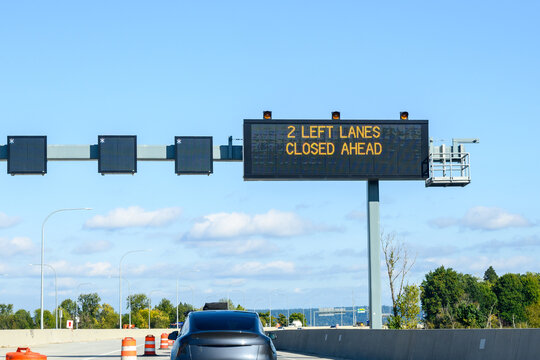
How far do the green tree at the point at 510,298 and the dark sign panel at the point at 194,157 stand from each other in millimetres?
158930

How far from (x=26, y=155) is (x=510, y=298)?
16706 centimetres

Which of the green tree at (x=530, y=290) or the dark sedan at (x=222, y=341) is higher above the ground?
the dark sedan at (x=222, y=341)

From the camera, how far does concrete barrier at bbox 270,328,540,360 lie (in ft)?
51.2

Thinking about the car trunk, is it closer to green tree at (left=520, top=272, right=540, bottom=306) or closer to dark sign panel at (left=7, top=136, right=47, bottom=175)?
dark sign panel at (left=7, top=136, right=47, bottom=175)

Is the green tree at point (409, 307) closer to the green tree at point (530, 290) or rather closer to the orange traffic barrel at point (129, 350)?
the orange traffic barrel at point (129, 350)

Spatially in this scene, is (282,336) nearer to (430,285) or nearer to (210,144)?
(210,144)

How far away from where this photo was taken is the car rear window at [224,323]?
15555 millimetres

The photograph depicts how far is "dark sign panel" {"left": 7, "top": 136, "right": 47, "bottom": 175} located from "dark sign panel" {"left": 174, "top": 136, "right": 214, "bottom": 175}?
527 cm

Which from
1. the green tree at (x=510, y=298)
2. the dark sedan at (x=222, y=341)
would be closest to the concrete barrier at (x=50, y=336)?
the dark sedan at (x=222, y=341)

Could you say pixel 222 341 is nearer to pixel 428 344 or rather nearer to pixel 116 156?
pixel 428 344

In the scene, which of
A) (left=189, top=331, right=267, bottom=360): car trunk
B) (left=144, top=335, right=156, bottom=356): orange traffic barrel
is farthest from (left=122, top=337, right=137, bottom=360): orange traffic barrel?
(left=189, top=331, right=267, bottom=360): car trunk

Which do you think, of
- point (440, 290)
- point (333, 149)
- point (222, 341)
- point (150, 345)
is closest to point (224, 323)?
point (222, 341)

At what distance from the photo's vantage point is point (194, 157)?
34656 millimetres

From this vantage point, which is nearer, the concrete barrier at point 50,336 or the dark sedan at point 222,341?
the dark sedan at point 222,341
